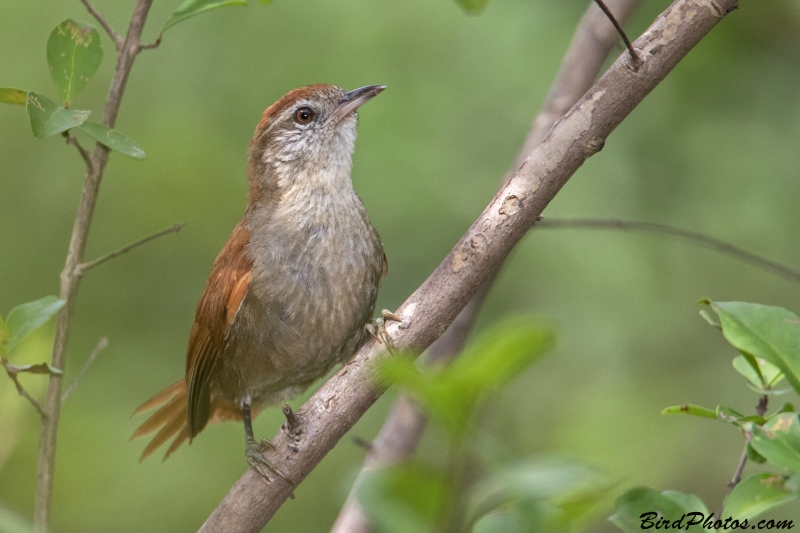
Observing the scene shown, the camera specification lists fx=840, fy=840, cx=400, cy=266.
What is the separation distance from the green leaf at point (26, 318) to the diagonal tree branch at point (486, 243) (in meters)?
0.73

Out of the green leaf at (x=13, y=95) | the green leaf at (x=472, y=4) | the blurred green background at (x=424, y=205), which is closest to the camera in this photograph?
the green leaf at (x=13, y=95)

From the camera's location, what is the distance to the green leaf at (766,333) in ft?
5.19

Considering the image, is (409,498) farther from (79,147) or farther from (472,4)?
(472,4)

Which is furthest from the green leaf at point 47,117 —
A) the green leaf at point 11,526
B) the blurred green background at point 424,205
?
the blurred green background at point 424,205

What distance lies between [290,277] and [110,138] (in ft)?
3.73

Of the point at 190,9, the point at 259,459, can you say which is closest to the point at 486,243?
the point at 259,459

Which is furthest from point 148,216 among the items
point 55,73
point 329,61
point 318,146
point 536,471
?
point 536,471

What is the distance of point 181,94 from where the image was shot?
18.4 feet

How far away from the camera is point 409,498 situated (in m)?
0.99

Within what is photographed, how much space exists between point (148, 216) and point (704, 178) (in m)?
3.58

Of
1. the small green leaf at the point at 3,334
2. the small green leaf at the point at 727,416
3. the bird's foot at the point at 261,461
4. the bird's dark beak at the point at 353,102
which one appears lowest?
the small green leaf at the point at 3,334

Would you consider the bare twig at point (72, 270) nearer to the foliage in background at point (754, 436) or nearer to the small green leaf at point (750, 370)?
the foliage in background at point (754, 436)

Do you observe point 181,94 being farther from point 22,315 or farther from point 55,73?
point 22,315

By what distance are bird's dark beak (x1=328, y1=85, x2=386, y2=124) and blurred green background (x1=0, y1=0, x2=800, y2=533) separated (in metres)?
1.25
